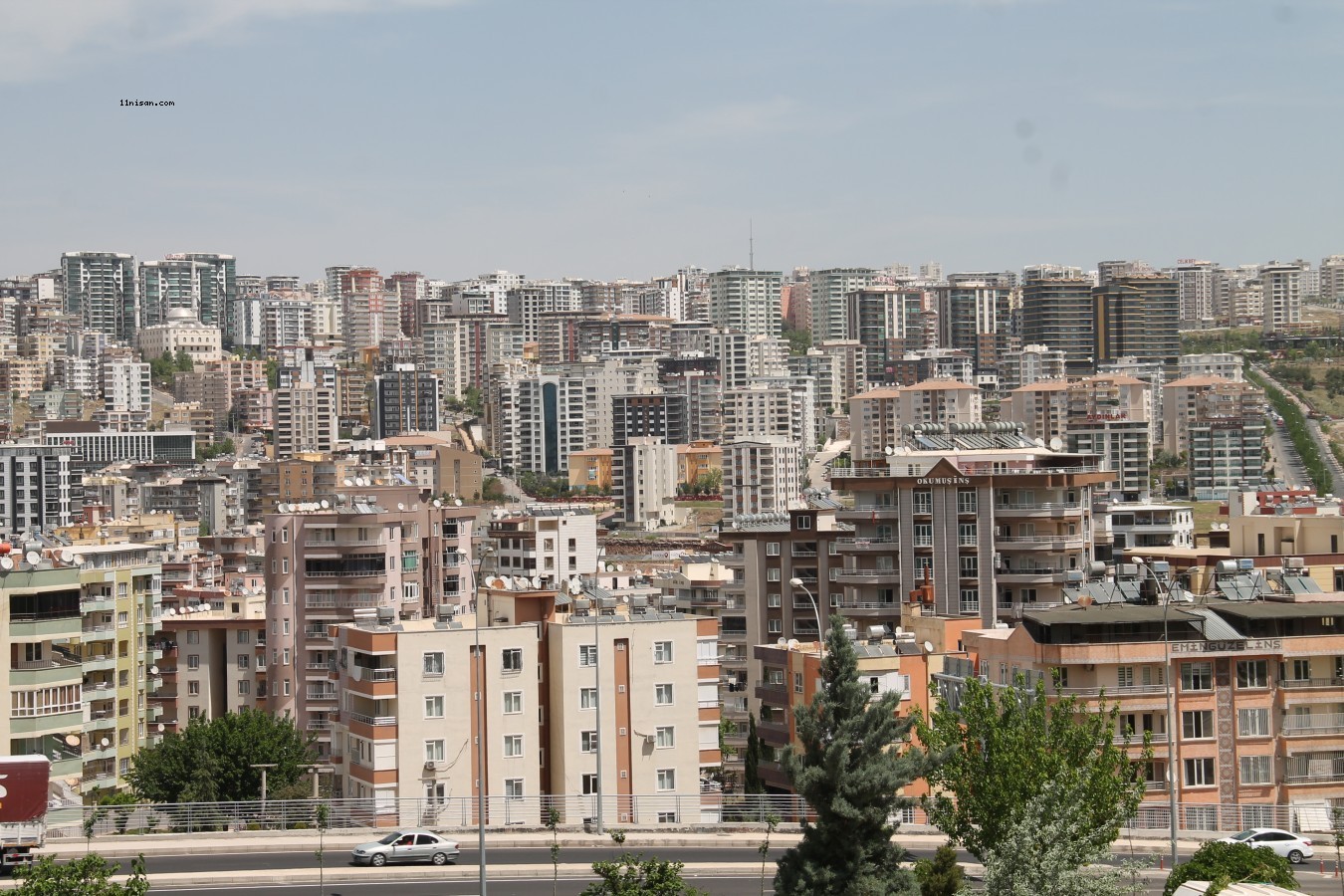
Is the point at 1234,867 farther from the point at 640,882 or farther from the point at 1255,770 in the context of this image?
the point at 1255,770

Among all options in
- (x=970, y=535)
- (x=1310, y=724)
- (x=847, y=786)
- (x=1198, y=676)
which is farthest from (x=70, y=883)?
(x=970, y=535)

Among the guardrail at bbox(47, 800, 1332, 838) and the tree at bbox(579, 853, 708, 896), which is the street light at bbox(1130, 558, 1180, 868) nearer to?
the guardrail at bbox(47, 800, 1332, 838)

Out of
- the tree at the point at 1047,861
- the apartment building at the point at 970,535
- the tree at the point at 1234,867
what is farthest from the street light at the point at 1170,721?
the apartment building at the point at 970,535

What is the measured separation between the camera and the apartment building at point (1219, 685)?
38594 millimetres

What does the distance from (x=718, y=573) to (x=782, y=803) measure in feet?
159

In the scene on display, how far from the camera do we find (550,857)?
1332 inches

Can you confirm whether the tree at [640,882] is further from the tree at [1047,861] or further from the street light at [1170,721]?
the street light at [1170,721]

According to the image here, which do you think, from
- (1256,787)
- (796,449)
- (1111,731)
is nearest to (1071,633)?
(1256,787)

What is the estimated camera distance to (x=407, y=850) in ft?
109

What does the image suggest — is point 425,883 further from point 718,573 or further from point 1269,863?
point 718,573

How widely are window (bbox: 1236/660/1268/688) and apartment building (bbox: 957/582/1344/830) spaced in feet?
0.06

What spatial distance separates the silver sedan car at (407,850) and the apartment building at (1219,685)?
11.7 meters

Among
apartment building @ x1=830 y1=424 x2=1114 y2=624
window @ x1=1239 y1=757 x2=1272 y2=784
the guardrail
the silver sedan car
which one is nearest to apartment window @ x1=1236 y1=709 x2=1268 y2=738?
window @ x1=1239 y1=757 x2=1272 y2=784

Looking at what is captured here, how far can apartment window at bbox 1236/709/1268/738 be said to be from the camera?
3938 centimetres
